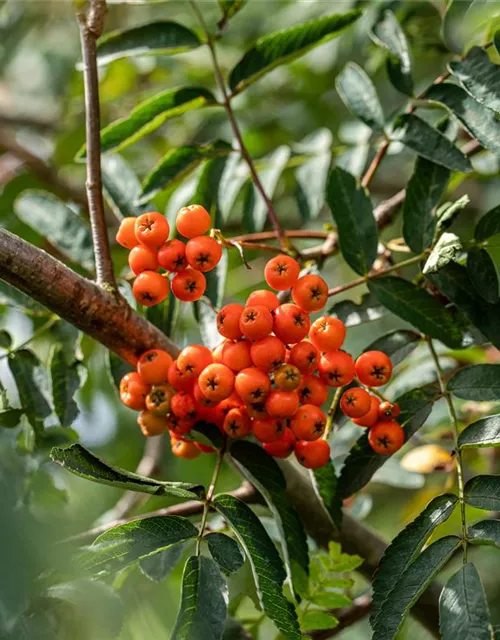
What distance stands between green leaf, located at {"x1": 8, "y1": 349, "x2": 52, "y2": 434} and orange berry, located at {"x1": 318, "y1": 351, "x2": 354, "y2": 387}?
57 cm

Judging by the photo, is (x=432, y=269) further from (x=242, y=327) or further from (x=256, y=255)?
(x=256, y=255)

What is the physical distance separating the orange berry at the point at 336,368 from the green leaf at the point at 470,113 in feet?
1.43

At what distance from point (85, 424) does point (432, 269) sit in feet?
5.39

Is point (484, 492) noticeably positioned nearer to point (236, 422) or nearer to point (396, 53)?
point (236, 422)

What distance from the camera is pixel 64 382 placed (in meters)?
1.58

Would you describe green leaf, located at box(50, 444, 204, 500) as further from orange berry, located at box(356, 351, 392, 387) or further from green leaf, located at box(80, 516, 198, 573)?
orange berry, located at box(356, 351, 392, 387)

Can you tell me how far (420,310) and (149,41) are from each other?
850 millimetres

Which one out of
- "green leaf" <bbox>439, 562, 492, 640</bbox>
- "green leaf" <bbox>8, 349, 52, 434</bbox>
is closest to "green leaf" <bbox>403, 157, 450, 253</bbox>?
"green leaf" <bbox>439, 562, 492, 640</bbox>

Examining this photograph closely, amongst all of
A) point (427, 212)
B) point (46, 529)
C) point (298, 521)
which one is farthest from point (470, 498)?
point (46, 529)

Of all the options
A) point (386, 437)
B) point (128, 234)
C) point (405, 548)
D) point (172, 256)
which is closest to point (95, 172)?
point (128, 234)

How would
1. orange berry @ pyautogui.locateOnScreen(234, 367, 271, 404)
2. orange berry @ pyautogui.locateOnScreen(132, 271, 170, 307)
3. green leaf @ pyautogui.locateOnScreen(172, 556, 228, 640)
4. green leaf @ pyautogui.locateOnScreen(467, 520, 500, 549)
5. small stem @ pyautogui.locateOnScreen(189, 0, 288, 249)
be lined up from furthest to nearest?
small stem @ pyautogui.locateOnScreen(189, 0, 288, 249) → orange berry @ pyautogui.locateOnScreen(132, 271, 170, 307) → orange berry @ pyautogui.locateOnScreen(234, 367, 271, 404) → green leaf @ pyautogui.locateOnScreen(467, 520, 500, 549) → green leaf @ pyautogui.locateOnScreen(172, 556, 228, 640)

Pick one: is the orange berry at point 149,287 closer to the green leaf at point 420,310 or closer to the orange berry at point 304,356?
the orange berry at point 304,356

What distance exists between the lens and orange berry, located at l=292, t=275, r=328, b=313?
4.31ft

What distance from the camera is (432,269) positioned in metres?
1.30
